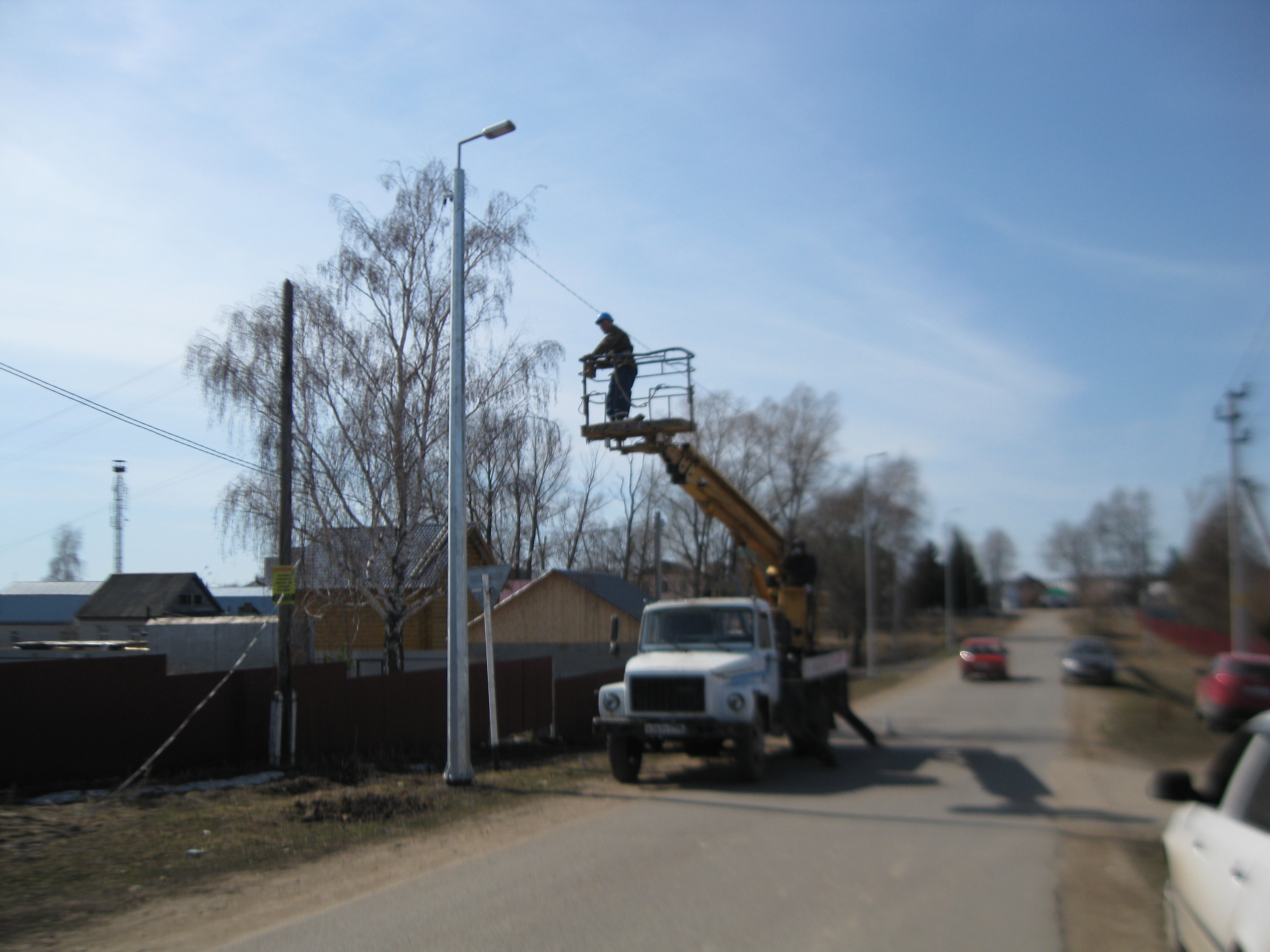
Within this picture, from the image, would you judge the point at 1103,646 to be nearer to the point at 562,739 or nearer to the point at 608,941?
the point at 562,739

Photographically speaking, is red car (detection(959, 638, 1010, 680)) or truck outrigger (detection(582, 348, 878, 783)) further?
red car (detection(959, 638, 1010, 680))

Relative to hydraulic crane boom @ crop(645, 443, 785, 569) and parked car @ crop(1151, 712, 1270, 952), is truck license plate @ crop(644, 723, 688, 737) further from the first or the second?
parked car @ crop(1151, 712, 1270, 952)

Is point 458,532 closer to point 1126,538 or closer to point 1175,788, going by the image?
point 1175,788

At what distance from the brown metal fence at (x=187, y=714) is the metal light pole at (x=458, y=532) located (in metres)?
2.93

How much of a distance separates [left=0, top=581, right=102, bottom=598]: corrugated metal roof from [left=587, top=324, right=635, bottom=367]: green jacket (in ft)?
160

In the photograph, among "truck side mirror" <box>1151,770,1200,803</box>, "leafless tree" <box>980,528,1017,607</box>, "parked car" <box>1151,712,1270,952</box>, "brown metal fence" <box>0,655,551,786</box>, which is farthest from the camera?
"leafless tree" <box>980,528,1017,607</box>

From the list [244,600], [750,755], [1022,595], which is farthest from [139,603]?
[1022,595]

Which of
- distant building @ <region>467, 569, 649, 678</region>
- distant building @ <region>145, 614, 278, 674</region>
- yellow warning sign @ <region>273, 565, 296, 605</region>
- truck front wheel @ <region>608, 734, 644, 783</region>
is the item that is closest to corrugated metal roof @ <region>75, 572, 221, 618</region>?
distant building @ <region>145, 614, 278, 674</region>

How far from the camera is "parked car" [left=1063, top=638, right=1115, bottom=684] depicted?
31.5 meters

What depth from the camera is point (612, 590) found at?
3509 cm

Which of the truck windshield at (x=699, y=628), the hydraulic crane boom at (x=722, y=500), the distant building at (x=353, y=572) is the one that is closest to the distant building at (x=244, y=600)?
the distant building at (x=353, y=572)

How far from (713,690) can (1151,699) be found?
19.4 m

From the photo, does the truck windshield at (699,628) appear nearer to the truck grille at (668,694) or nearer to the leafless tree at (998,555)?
the truck grille at (668,694)

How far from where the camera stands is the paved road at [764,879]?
583 cm
